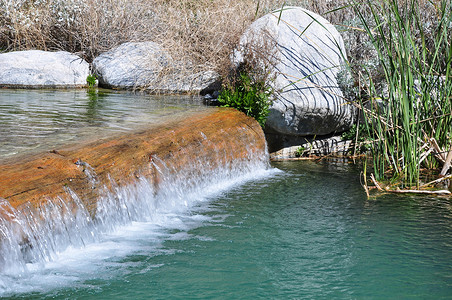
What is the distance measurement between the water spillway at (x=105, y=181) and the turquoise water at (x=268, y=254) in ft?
0.43

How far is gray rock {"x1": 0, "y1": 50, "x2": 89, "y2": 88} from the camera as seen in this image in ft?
31.8

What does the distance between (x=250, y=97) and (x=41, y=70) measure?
4.66m

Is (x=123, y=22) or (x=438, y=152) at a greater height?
(x=123, y=22)

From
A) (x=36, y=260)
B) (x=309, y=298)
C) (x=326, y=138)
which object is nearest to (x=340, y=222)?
(x=309, y=298)

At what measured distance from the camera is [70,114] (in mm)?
6391

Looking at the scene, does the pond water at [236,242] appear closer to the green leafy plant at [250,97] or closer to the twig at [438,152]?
the twig at [438,152]

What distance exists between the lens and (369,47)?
27.1ft

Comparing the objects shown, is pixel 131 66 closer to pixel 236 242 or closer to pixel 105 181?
pixel 105 181

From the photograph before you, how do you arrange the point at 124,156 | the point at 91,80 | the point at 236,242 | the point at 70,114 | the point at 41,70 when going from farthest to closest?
the point at 91,80 → the point at 41,70 → the point at 70,114 → the point at 124,156 → the point at 236,242

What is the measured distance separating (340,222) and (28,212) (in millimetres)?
Result: 2557

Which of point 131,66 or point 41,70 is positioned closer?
point 41,70

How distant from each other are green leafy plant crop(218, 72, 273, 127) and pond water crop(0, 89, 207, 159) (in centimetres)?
47

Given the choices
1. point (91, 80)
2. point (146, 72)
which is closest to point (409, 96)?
point (146, 72)

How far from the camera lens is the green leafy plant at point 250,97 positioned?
23.4 ft
